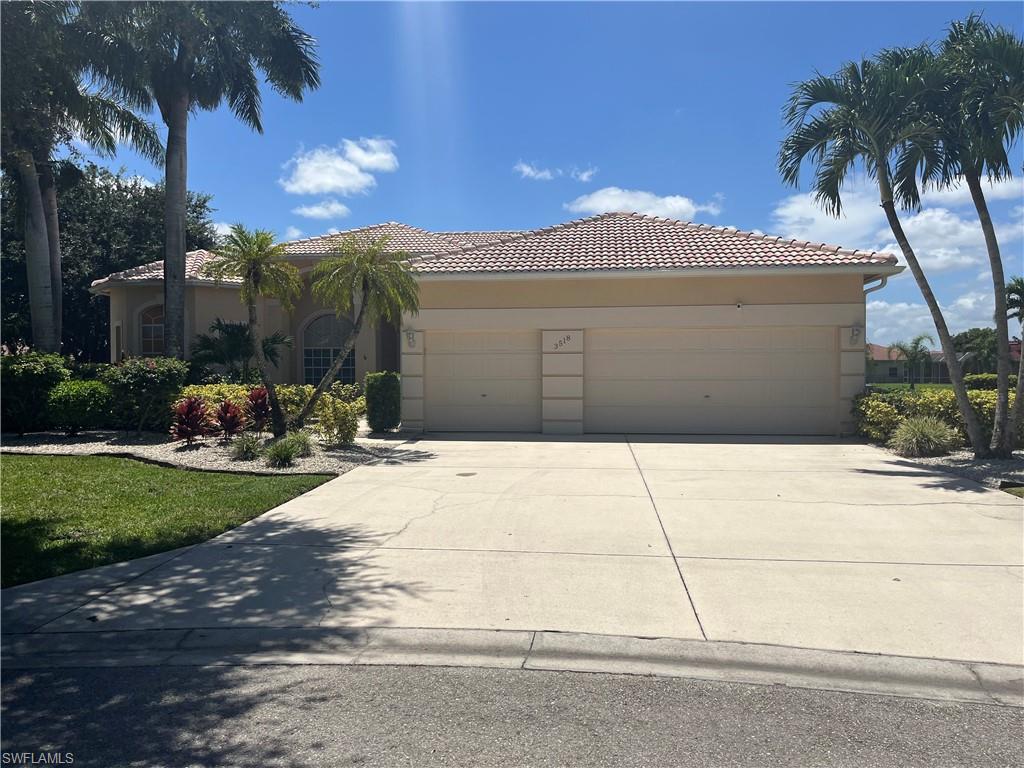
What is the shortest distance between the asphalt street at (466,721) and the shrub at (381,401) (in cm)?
1166

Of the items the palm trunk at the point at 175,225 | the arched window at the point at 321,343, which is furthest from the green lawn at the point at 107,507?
the arched window at the point at 321,343

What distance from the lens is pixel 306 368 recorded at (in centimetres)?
2392

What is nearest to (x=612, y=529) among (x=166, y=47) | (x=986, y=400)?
(x=986, y=400)

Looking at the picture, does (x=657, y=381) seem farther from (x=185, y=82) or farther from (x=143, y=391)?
(x=185, y=82)

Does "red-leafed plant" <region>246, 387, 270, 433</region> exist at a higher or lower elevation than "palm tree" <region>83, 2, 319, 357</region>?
lower

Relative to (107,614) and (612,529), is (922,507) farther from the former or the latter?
(107,614)

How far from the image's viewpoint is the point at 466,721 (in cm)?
385

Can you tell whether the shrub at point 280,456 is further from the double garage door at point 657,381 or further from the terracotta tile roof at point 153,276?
the terracotta tile roof at point 153,276

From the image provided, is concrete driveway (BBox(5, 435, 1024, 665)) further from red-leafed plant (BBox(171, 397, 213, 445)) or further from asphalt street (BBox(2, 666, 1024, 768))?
red-leafed plant (BBox(171, 397, 213, 445))

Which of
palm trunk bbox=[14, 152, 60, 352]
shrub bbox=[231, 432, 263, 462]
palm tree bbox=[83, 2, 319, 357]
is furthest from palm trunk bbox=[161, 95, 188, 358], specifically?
shrub bbox=[231, 432, 263, 462]

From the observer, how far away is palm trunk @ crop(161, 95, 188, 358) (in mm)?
19359

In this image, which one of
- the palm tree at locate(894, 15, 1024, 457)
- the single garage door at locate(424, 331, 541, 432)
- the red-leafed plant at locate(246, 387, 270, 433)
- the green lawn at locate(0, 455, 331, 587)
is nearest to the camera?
the green lawn at locate(0, 455, 331, 587)

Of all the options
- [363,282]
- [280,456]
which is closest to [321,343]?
[363,282]

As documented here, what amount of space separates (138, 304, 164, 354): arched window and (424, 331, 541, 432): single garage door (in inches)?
454
